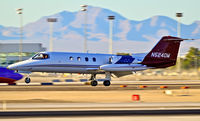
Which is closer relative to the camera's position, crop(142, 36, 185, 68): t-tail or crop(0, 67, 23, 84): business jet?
crop(142, 36, 185, 68): t-tail

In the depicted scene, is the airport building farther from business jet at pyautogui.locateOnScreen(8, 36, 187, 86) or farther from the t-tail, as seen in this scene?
the t-tail

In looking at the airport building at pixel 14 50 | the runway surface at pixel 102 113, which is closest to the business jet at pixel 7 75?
the runway surface at pixel 102 113

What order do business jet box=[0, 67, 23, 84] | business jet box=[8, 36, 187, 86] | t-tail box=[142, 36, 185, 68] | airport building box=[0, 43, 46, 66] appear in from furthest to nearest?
airport building box=[0, 43, 46, 66] → business jet box=[0, 67, 23, 84] → t-tail box=[142, 36, 185, 68] → business jet box=[8, 36, 187, 86]

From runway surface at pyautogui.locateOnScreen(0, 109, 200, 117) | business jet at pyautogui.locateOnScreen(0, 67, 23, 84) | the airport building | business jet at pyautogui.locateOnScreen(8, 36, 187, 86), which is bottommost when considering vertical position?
runway surface at pyautogui.locateOnScreen(0, 109, 200, 117)

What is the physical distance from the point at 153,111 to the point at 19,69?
890 inches

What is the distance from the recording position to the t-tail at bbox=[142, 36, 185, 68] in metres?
46.3

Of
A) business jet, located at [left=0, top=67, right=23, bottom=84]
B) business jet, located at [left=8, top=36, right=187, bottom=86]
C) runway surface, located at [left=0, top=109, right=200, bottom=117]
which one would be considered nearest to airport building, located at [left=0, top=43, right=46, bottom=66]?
business jet, located at [left=0, top=67, right=23, bottom=84]

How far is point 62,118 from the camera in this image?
20953 mm

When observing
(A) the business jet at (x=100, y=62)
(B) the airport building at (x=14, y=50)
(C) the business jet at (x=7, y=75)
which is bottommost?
(C) the business jet at (x=7, y=75)

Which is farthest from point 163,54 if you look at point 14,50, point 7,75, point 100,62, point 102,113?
point 14,50

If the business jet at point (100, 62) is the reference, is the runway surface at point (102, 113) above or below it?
below

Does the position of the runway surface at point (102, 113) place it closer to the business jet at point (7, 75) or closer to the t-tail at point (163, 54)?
the t-tail at point (163, 54)

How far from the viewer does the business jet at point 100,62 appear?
4350 centimetres

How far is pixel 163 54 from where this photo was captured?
153 feet
